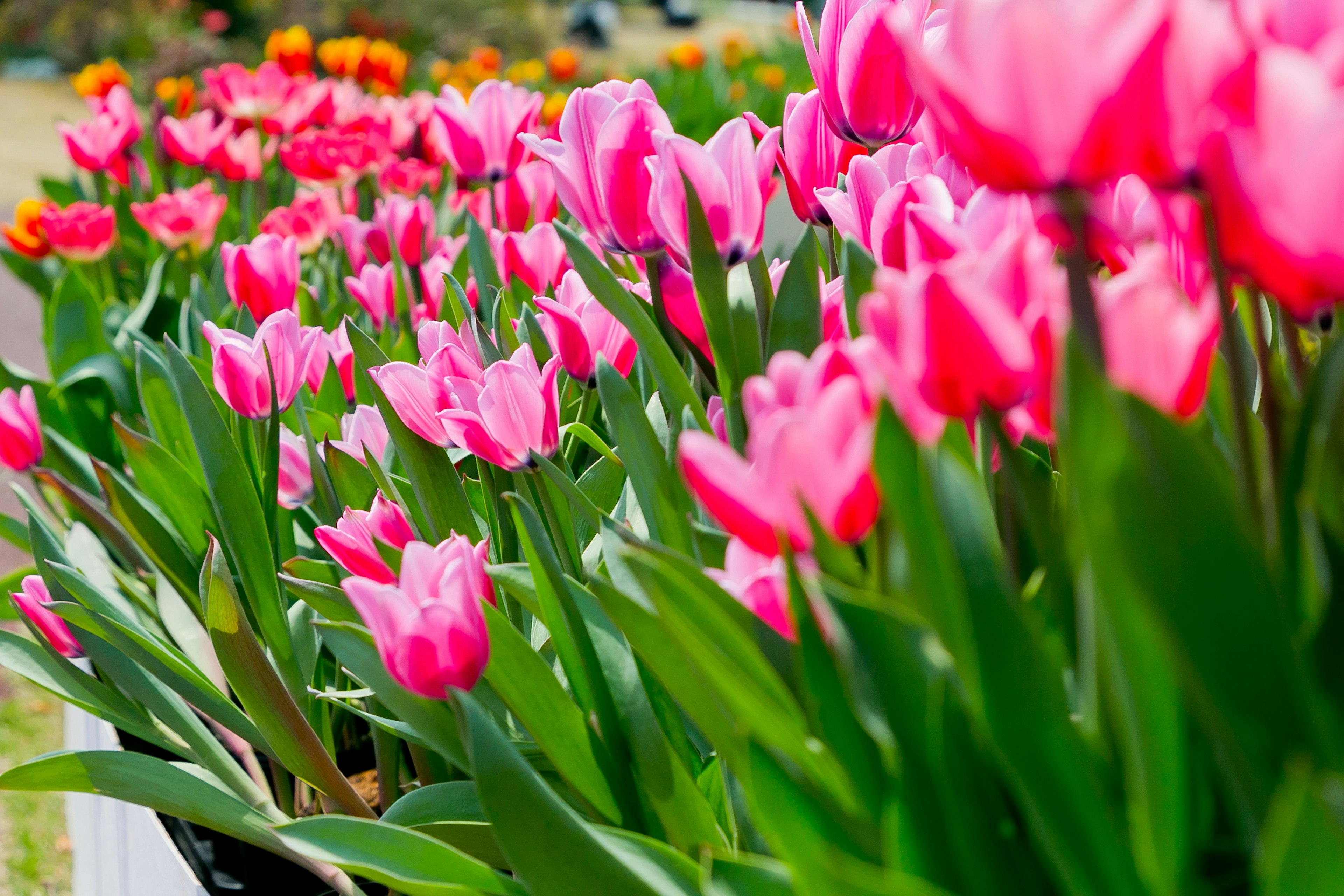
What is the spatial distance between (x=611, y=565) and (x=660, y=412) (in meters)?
0.32

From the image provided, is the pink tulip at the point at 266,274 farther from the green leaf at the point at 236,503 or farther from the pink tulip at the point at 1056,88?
the pink tulip at the point at 1056,88

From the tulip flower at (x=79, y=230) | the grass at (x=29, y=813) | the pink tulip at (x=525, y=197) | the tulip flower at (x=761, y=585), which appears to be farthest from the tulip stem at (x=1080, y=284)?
the grass at (x=29, y=813)

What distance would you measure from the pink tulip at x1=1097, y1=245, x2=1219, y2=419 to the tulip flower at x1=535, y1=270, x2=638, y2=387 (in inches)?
21.5

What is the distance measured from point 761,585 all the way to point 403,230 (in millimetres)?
1410

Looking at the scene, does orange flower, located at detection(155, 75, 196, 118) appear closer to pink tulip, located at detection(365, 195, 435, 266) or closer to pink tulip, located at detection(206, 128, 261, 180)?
pink tulip, located at detection(206, 128, 261, 180)

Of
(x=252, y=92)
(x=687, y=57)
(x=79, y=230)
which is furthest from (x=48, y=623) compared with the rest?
(x=687, y=57)

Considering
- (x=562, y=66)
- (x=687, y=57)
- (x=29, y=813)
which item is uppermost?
(x=562, y=66)

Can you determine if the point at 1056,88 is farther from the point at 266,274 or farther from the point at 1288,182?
the point at 266,274

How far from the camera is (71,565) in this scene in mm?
1305

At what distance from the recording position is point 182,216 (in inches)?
91.3

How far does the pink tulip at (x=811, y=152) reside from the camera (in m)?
1.00

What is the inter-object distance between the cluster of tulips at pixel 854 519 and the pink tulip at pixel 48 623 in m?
0.01

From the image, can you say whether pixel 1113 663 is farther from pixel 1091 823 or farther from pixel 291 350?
pixel 291 350

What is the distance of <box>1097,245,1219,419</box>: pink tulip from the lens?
1.54 feet
